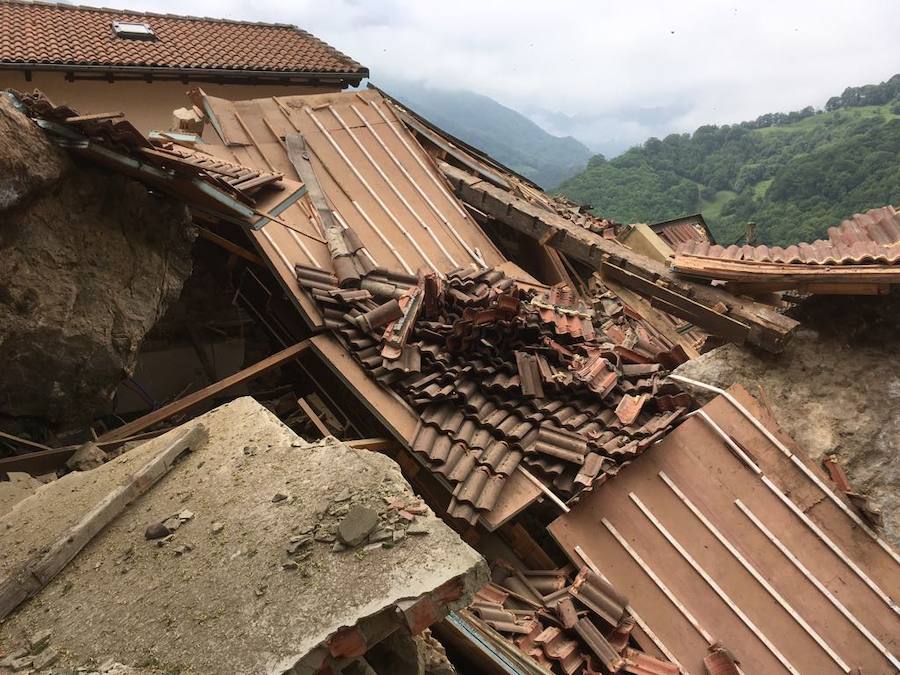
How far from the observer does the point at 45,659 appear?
114 inches

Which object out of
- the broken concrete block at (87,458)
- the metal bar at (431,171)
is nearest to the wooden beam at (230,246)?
the broken concrete block at (87,458)

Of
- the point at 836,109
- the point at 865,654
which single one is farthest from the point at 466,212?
the point at 836,109

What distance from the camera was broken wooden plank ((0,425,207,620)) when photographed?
3284 mm

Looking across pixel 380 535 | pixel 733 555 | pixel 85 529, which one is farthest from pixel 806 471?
pixel 85 529

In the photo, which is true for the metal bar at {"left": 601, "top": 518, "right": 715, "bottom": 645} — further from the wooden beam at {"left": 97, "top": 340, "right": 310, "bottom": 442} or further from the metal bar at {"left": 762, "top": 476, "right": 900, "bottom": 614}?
the wooden beam at {"left": 97, "top": 340, "right": 310, "bottom": 442}

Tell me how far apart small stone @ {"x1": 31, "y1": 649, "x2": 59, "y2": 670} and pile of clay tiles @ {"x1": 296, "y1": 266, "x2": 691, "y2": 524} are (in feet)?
10.5

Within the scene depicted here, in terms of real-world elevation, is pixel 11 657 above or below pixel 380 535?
below

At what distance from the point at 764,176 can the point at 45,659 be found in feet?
239

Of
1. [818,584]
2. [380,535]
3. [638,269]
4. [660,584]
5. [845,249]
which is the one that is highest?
[845,249]

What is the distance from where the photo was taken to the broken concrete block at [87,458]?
17.5 ft

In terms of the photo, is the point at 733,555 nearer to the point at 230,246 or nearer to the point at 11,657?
the point at 11,657

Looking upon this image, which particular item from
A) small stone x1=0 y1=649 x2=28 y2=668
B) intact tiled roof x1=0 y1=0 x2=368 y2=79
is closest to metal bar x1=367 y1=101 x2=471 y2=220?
small stone x1=0 y1=649 x2=28 y2=668

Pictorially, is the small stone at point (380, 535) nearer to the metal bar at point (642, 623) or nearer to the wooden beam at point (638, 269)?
the metal bar at point (642, 623)

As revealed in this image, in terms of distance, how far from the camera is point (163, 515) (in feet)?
12.3
